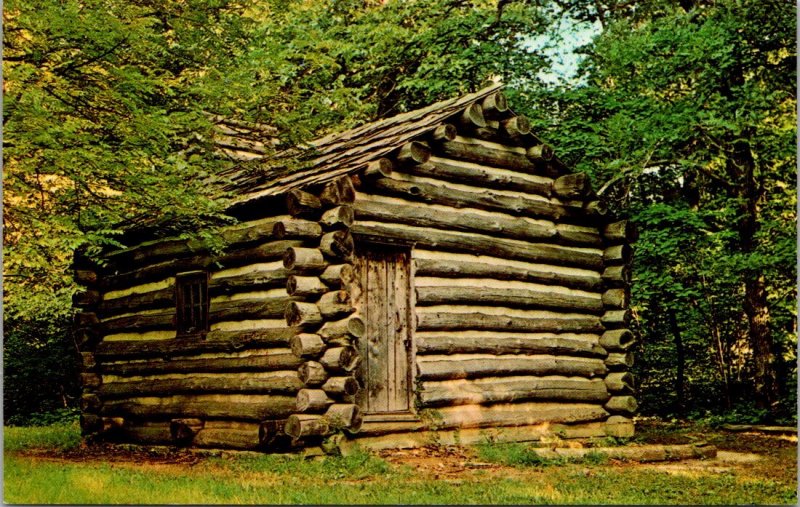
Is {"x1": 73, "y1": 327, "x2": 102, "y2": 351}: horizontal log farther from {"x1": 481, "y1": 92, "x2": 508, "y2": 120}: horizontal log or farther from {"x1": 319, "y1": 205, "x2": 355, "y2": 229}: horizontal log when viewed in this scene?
{"x1": 481, "y1": 92, "x2": 508, "y2": 120}: horizontal log

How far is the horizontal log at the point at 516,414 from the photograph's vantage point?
12250mm

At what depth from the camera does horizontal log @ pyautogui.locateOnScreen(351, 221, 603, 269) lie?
1194 centimetres

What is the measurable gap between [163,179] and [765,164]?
12.5 metres

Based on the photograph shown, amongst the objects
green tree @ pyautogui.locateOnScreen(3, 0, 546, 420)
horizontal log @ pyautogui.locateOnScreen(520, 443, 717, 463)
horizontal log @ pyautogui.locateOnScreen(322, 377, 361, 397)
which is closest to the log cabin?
horizontal log @ pyautogui.locateOnScreen(322, 377, 361, 397)

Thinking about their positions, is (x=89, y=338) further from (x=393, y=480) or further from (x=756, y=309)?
(x=756, y=309)

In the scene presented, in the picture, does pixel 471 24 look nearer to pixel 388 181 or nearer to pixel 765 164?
pixel 765 164

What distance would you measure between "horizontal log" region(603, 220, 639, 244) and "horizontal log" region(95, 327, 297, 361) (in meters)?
6.22

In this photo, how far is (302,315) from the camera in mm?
10836

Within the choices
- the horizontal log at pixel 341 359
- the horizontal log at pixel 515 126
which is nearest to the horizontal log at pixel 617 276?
the horizontal log at pixel 515 126

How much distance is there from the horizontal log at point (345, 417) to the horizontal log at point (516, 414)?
161 cm

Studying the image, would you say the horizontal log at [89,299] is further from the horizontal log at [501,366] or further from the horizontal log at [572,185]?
the horizontal log at [572,185]

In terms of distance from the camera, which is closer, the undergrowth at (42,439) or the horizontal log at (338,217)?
the horizontal log at (338,217)

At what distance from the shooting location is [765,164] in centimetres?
1783

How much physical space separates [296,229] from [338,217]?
21.6 inches
